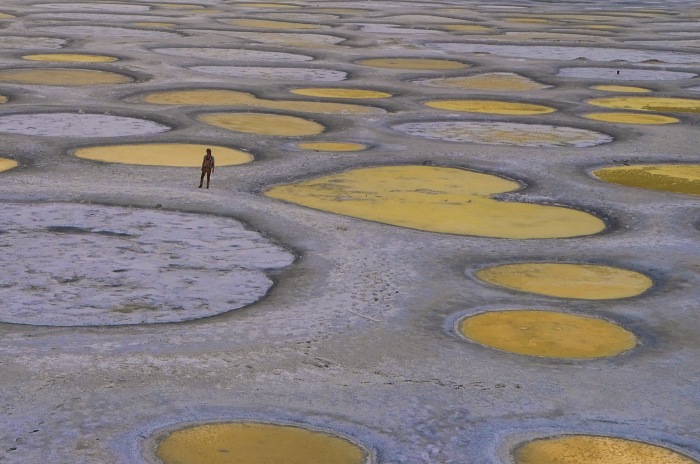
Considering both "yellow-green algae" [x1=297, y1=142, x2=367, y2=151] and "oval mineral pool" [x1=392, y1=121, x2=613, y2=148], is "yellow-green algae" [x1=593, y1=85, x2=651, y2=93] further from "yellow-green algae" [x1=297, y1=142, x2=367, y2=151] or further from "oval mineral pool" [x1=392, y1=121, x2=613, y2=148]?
"yellow-green algae" [x1=297, y1=142, x2=367, y2=151]

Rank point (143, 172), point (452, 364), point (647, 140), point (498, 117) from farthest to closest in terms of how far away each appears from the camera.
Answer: point (498, 117) < point (647, 140) < point (143, 172) < point (452, 364)

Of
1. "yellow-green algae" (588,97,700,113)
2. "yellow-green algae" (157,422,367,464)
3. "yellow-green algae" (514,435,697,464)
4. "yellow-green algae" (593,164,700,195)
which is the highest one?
"yellow-green algae" (514,435,697,464)

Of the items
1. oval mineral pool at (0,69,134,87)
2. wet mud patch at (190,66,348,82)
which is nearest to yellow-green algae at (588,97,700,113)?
wet mud patch at (190,66,348,82)

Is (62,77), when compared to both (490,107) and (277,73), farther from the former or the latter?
(490,107)

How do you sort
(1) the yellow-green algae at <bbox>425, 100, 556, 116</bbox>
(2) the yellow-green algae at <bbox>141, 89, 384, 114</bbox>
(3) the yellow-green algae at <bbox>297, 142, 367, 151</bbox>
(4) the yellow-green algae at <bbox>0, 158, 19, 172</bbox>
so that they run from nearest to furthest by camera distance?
(4) the yellow-green algae at <bbox>0, 158, 19, 172</bbox>
(3) the yellow-green algae at <bbox>297, 142, 367, 151</bbox>
(2) the yellow-green algae at <bbox>141, 89, 384, 114</bbox>
(1) the yellow-green algae at <bbox>425, 100, 556, 116</bbox>

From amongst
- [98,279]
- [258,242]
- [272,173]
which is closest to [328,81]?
[272,173]

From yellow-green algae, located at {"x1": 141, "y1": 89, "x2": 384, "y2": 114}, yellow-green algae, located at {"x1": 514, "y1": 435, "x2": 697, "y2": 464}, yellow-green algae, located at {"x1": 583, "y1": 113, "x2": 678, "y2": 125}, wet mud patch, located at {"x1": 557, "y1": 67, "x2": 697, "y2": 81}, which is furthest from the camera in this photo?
wet mud patch, located at {"x1": 557, "y1": 67, "x2": 697, "y2": 81}

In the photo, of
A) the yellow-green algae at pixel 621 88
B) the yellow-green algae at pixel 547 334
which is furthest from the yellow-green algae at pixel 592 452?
the yellow-green algae at pixel 621 88

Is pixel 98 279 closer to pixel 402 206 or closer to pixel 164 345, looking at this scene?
pixel 164 345
